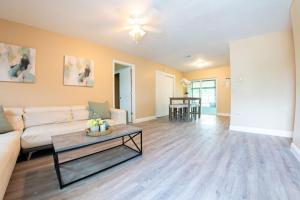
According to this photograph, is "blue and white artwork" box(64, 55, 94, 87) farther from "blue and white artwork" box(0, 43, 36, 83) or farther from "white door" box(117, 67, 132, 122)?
"white door" box(117, 67, 132, 122)

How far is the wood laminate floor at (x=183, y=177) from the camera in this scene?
1.35 metres

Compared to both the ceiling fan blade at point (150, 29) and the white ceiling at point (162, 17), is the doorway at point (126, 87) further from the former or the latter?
the ceiling fan blade at point (150, 29)

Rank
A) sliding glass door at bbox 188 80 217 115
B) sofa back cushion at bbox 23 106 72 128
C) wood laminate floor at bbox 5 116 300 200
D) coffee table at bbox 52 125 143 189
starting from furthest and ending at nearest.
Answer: sliding glass door at bbox 188 80 217 115, sofa back cushion at bbox 23 106 72 128, coffee table at bbox 52 125 143 189, wood laminate floor at bbox 5 116 300 200

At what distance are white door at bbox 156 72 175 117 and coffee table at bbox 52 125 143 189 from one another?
388 centimetres

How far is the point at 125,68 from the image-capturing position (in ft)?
16.8

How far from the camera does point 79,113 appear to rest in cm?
319

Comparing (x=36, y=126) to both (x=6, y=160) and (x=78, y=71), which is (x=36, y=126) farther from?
(x=78, y=71)

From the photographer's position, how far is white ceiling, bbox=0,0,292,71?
2.22 meters

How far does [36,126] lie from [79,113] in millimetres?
833

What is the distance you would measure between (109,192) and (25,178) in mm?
1107

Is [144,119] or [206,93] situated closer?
[144,119]

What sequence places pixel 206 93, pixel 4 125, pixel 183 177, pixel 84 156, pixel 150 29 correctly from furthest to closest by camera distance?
pixel 206 93
pixel 150 29
pixel 84 156
pixel 4 125
pixel 183 177

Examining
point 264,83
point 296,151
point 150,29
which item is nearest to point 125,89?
point 150,29

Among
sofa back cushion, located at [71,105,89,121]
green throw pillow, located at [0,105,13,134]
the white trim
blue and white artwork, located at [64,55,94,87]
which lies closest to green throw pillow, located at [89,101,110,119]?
sofa back cushion, located at [71,105,89,121]
